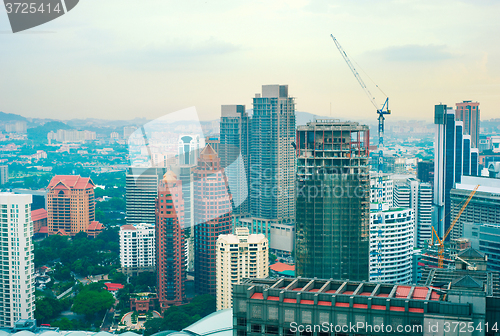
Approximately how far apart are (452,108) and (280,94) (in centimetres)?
490

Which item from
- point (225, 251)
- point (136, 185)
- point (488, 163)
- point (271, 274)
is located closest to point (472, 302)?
point (225, 251)

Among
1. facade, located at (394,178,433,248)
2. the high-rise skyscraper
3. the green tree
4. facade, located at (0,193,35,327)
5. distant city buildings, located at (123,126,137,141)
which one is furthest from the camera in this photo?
the high-rise skyscraper

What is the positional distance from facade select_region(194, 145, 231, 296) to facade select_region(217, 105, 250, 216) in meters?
1.94

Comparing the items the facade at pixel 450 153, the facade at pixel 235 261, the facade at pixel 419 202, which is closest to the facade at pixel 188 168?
the facade at pixel 235 261

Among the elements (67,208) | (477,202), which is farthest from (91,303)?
(477,202)

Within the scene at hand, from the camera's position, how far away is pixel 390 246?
10.2 metres

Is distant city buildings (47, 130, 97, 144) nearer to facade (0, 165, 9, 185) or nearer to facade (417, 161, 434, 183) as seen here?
facade (0, 165, 9, 185)

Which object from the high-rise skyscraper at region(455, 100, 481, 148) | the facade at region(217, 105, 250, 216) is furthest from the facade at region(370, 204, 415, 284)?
the high-rise skyscraper at region(455, 100, 481, 148)

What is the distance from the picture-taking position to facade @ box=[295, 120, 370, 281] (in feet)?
25.2

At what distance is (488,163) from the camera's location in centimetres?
1588

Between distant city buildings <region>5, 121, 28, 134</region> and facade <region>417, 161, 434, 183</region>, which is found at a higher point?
distant city buildings <region>5, 121, 28, 134</region>

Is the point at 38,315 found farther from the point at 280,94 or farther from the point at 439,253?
the point at 280,94

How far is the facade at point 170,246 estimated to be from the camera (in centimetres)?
1027

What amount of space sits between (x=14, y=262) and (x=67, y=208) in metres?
8.52
